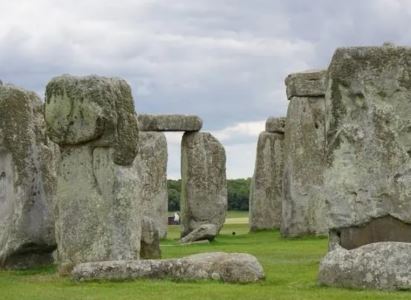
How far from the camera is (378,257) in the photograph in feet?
47.0

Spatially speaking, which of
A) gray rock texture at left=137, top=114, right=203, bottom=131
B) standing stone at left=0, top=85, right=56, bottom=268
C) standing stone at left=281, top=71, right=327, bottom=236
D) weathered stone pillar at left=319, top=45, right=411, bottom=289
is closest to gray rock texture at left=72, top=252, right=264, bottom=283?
weathered stone pillar at left=319, top=45, right=411, bottom=289

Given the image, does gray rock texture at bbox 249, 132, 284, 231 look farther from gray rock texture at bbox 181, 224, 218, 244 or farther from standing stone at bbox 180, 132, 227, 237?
gray rock texture at bbox 181, 224, 218, 244

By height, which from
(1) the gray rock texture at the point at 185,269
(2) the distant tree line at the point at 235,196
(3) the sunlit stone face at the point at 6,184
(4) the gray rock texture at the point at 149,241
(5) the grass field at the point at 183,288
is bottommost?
(5) the grass field at the point at 183,288

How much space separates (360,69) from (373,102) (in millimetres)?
535

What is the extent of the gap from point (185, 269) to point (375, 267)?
255 centimetres

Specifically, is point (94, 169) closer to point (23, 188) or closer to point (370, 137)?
point (23, 188)

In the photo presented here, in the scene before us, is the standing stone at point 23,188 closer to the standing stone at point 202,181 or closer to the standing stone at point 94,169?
the standing stone at point 94,169

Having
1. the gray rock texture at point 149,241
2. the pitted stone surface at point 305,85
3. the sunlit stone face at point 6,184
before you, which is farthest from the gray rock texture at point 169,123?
the sunlit stone face at point 6,184

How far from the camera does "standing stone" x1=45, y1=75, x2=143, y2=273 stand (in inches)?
661

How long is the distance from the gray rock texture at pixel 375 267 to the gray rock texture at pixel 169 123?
1965 centimetres

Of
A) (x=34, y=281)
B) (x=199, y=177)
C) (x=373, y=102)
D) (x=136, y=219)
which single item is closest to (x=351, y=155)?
(x=373, y=102)

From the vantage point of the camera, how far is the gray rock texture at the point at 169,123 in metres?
34.1

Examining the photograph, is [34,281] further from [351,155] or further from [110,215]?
[351,155]

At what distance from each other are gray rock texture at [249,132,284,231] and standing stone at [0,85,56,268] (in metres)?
16.0
